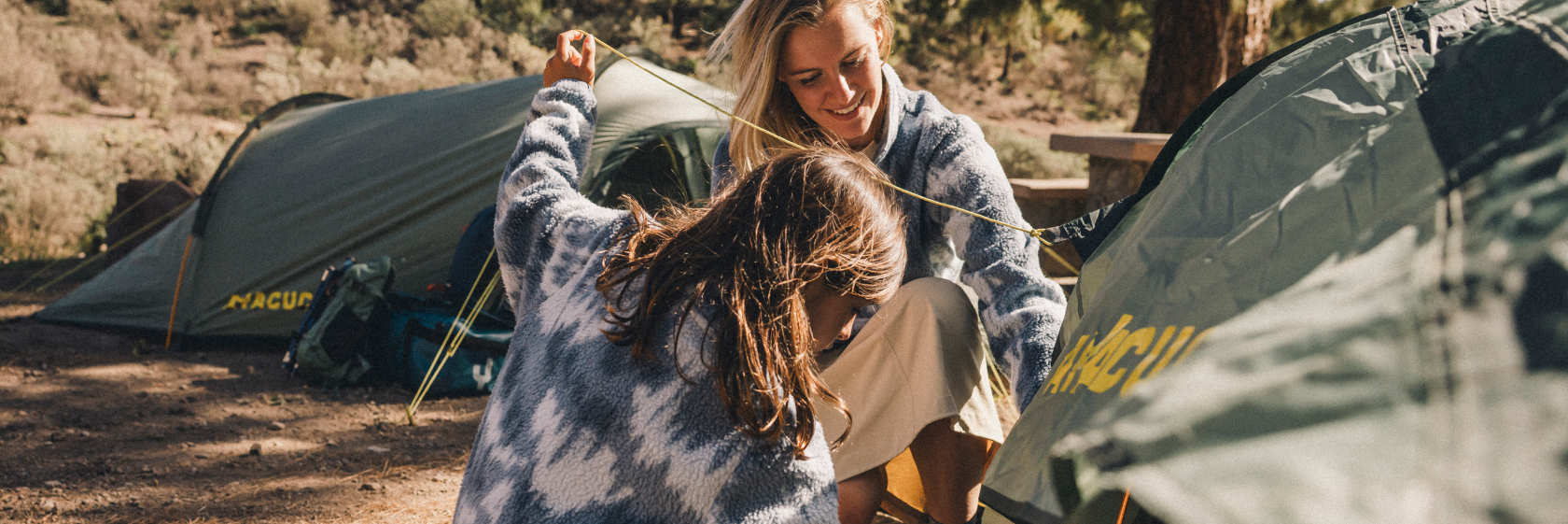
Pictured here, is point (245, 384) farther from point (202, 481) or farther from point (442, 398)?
point (202, 481)

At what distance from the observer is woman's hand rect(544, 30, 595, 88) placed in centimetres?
162

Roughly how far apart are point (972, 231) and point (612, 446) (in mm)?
905

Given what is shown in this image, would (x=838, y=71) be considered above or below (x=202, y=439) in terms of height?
above

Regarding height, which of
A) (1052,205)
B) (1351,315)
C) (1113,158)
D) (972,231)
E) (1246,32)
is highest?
(1351,315)

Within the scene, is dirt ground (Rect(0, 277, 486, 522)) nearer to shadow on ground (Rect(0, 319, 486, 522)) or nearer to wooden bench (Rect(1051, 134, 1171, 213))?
shadow on ground (Rect(0, 319, 486, 522))

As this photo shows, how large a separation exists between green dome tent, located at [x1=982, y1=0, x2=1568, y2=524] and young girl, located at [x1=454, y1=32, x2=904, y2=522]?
0.95ft

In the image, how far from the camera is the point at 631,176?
4695 millimetres

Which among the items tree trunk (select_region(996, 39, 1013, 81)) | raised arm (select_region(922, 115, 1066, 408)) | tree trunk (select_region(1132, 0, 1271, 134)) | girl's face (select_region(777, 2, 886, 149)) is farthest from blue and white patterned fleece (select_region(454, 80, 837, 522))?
tree trunk (select_region(996, 39, 1013, 81))

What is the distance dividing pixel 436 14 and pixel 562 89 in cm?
1526

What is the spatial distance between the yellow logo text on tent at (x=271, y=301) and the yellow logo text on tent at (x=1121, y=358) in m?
4.08

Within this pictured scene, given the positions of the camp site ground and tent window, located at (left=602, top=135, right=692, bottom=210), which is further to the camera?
tent window, located at (left=602, top=135, right=692, bottom=210)

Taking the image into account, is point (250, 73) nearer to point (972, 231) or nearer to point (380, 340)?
point (380, 340)

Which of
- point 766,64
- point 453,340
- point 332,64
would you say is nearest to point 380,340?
point 453,340

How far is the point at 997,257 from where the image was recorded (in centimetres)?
167
